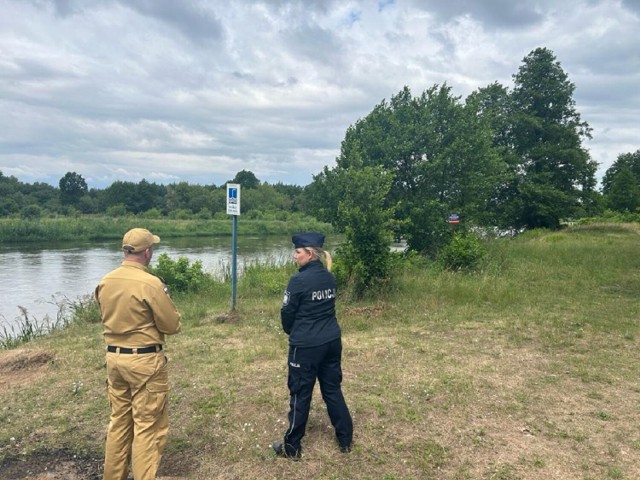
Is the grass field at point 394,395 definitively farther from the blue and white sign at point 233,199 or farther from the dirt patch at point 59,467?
the blue and white sign at point 233,199

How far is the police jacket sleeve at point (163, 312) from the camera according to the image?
3.19 meters

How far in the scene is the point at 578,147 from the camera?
97.8ft

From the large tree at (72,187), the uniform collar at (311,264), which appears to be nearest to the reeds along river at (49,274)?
the uniform collar at (311,264)

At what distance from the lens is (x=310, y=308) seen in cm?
364

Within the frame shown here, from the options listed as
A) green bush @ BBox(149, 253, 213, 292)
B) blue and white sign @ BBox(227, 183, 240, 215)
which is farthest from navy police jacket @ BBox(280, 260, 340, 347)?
green bush @ BBox(149, 253, 213, 292)

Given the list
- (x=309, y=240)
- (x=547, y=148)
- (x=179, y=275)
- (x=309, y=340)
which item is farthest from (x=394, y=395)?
(x=547, y=148)

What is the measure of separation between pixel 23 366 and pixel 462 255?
988cm

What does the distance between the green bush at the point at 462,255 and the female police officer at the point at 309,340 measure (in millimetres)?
9278

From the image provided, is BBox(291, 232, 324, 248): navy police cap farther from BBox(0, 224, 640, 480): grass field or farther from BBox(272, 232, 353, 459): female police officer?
BBox(0, 224, 640, 480): grass field

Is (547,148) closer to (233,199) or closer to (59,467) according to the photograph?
(233,199)

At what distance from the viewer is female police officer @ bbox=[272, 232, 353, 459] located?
3.62 meters

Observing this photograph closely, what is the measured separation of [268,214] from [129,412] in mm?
61461

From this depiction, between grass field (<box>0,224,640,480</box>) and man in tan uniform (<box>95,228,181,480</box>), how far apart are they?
52 cm

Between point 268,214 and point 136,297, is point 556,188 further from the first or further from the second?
point 268,214
